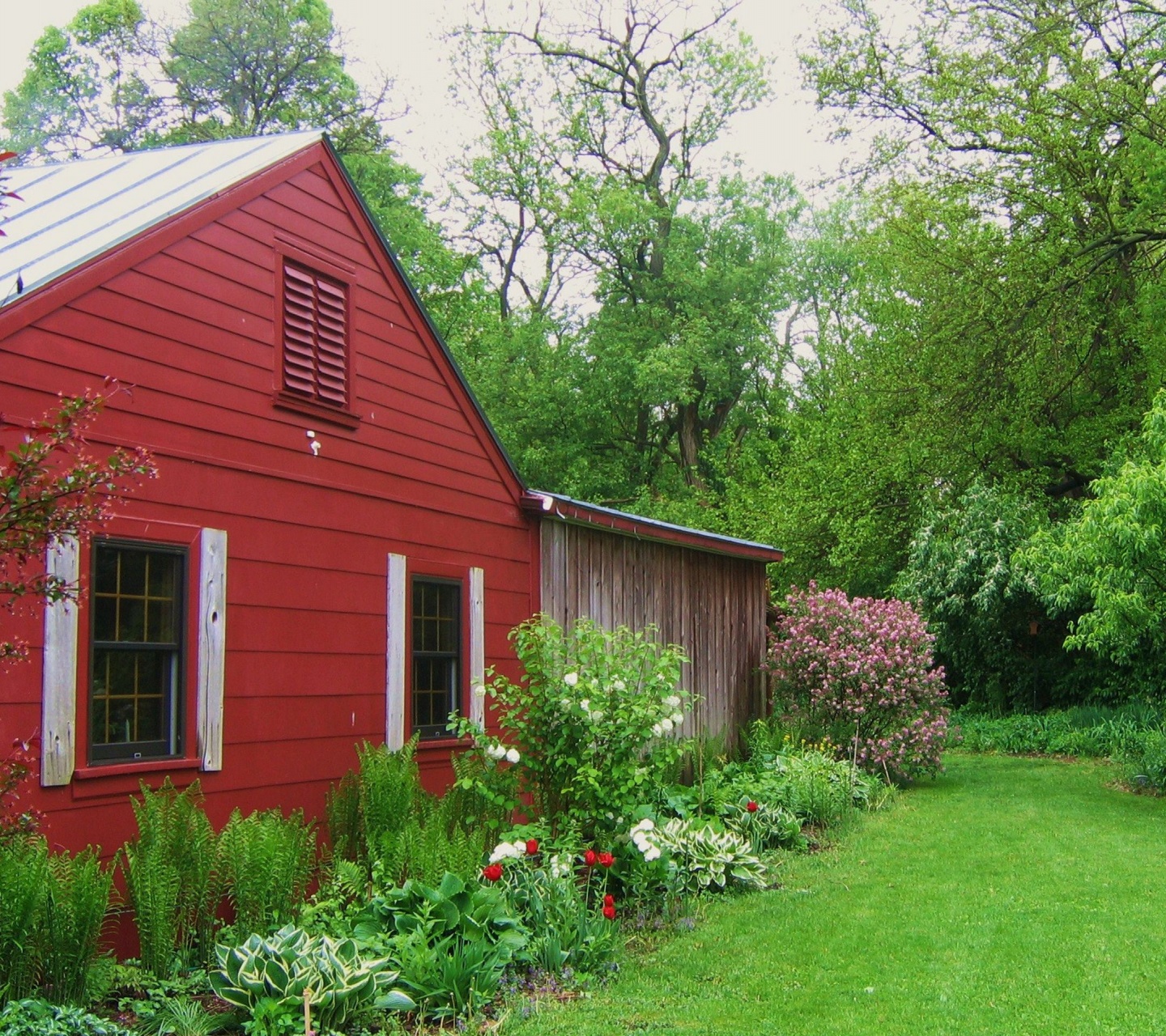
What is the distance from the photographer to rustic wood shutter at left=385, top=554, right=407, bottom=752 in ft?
28.6

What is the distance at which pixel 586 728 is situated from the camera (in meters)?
8.09

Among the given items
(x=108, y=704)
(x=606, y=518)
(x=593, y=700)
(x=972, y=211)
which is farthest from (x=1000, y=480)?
(x=108, y=704)

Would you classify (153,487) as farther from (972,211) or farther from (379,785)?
(972,211)

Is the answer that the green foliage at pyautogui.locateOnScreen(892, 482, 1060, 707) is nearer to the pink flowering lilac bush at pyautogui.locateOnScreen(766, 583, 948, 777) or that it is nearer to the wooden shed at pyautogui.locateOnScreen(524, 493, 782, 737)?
the pink flowering lilac bush at pyautogui.locateOnScreen(766, 583, 948, 777)

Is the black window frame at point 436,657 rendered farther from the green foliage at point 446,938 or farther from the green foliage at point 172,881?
the green foliage at point 172,881

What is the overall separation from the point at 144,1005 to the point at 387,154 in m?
25.3

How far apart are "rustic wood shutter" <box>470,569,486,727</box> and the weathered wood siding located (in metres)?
0.97

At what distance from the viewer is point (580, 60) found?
31062 millimetres

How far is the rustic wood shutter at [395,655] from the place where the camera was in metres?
8.73

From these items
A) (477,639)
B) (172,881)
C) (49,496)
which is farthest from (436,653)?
(49,496)

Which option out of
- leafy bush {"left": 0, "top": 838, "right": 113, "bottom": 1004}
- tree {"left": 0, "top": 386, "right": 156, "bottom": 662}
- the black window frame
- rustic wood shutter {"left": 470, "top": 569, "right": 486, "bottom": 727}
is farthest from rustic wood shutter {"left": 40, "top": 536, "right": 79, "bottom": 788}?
rustic wood shutter {"left": 470, "top": 569, "right": 486, "bottom": 727}

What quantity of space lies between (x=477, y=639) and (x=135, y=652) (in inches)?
138

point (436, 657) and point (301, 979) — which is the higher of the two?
point (436, 657)

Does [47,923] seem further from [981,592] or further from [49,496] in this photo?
[981,592]
